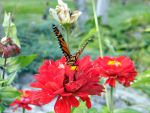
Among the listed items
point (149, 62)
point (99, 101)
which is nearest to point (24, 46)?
point (99, 101)

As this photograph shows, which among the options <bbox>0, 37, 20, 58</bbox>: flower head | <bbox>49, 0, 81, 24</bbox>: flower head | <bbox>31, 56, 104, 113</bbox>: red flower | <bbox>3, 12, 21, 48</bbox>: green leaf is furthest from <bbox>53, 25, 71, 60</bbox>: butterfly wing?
<bbox>3, 12, 21, 48</bbox>: green leaf

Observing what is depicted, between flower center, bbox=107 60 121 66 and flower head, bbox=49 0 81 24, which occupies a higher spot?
flower head, bbox=49 0 81 24

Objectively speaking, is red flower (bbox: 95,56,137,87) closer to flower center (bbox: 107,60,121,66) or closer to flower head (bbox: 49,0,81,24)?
flower center (bbox: 107,60,121,66)

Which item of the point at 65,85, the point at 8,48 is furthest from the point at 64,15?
the point at 65,85

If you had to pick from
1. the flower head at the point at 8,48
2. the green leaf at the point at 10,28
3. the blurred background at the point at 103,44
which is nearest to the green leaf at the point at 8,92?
the flower head at the point at 8,48

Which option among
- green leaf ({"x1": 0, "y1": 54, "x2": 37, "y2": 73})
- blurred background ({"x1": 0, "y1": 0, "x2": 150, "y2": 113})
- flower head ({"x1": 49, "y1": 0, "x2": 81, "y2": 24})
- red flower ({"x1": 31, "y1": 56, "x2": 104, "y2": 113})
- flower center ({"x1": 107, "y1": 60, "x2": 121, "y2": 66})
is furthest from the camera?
blurred background ({"x1": 0, "y1": 0, "x2": 150, "y2": 113})

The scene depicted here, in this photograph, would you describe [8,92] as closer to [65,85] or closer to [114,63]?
[65,85]
